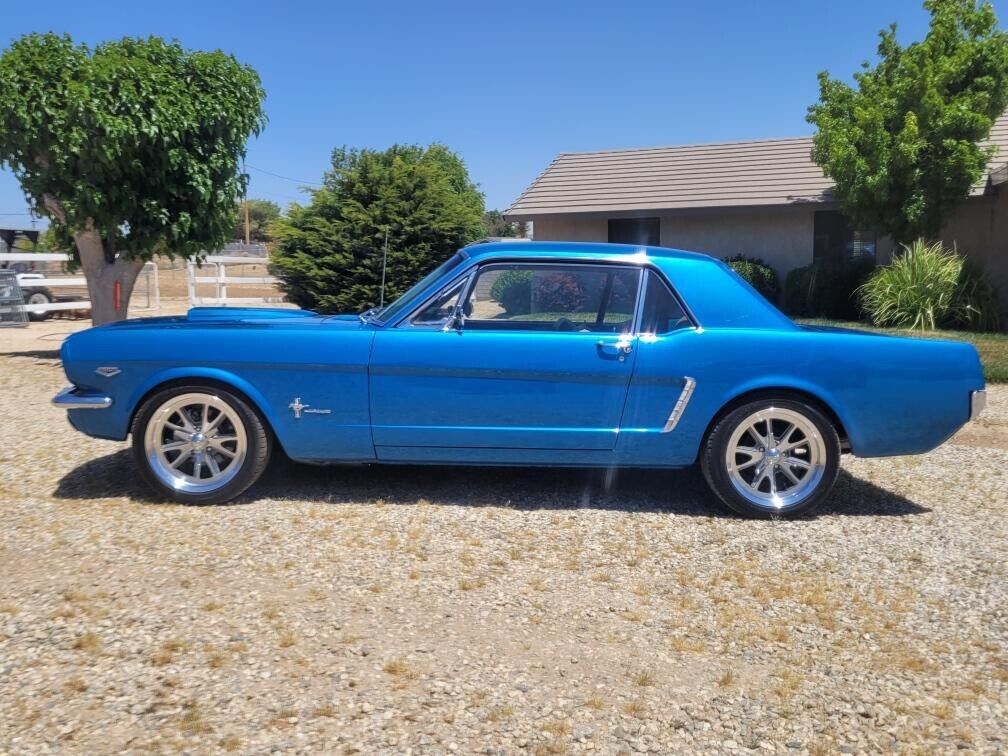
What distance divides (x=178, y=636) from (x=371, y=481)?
2.22 m

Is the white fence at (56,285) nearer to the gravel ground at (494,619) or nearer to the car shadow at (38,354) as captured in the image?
the car shadow at (38,354)

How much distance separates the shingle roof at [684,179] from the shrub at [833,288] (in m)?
1.54

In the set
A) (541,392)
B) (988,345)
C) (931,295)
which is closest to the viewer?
(541,392)

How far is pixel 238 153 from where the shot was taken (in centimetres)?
1120

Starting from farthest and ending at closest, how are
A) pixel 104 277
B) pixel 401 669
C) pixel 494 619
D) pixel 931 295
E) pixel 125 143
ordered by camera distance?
1. pixel 931 295
2. pixel 104 277
3. pixel 125 143
4. pixel 494 619
5. pixel 401 669

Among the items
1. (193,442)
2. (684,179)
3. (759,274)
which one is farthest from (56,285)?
(193,442)

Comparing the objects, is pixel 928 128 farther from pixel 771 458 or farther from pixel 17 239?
pixel 17 239

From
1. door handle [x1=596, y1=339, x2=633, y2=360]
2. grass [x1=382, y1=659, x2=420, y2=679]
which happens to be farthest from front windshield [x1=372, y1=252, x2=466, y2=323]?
grass [x1=382, y1=659, x2=420, y2=679]

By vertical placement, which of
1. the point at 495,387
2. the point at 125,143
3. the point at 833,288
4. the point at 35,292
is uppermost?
the point at 125,143

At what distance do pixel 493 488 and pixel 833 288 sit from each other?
12442mm

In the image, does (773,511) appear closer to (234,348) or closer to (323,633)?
(323,633)

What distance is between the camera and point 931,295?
13867mm

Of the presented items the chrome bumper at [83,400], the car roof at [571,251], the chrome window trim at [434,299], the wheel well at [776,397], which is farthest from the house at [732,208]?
the chrome bumper at [83,400]

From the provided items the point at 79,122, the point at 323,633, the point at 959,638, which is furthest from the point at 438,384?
the point at 79,122
